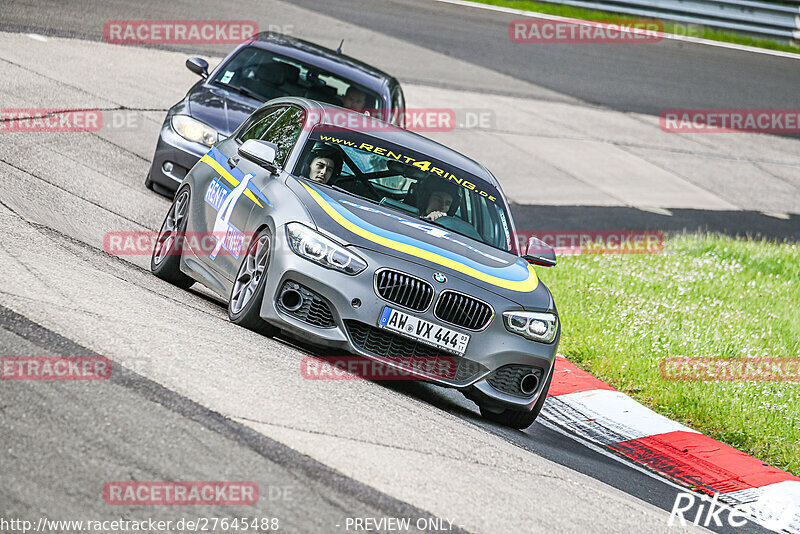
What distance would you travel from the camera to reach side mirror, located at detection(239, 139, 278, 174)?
7.56 m

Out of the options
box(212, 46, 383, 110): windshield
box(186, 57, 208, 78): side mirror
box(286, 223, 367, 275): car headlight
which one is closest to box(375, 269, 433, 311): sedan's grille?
box(286, 223, 367, 275): car headlight

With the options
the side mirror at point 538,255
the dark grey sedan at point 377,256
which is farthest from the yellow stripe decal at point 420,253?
the side mirror at point 538,255

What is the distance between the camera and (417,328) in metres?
6.60

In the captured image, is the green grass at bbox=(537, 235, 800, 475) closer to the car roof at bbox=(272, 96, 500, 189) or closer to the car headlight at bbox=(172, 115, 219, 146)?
the car roof at bbox=(272, 96, 500, 189)

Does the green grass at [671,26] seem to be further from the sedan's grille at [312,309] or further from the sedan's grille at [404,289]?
the sedan's grille at [312,309]

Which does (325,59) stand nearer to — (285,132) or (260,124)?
(260,124)

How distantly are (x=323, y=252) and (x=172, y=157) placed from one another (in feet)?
16.4

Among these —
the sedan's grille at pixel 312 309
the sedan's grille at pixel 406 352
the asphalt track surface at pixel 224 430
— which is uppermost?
the sedan's grille at pixel 312 309

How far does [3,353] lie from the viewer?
5.18 meters

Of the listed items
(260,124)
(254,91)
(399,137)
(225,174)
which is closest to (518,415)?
(399,137)

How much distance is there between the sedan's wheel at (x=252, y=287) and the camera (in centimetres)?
688

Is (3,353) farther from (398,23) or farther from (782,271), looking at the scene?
(398,23)

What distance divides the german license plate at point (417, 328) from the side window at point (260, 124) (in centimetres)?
256

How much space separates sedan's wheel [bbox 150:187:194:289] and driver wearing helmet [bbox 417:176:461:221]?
1885 millimetres
